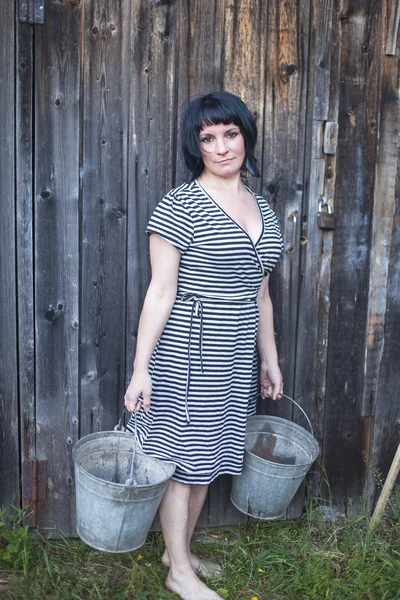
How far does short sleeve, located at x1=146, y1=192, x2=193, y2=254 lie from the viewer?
275 cm

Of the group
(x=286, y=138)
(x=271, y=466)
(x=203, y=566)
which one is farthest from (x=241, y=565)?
(x=286, y=138)

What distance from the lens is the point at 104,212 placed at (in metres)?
3.20

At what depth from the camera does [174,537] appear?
3020mm

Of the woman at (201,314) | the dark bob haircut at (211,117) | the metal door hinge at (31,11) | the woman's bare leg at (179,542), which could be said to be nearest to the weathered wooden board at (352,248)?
the woman at (201,314)

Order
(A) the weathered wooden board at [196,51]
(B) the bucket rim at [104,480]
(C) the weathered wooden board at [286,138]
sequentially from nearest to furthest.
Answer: (B) the bucket rim at [104,480] < (A) the weathered wooden board at [196,51] < (C) the weathered wooden board at [286,138]

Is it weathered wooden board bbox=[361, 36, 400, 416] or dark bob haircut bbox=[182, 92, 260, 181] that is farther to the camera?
weathered wooden board bbox=[361, 36, 400, 416]

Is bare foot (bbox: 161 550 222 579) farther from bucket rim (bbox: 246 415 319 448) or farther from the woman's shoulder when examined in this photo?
the woman's shoulder

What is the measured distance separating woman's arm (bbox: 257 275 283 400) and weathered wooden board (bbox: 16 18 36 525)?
105cm

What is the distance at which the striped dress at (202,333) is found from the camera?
279 cm

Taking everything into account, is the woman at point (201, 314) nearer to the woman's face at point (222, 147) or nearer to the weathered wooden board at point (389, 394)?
the woman's face at point (222, 147)

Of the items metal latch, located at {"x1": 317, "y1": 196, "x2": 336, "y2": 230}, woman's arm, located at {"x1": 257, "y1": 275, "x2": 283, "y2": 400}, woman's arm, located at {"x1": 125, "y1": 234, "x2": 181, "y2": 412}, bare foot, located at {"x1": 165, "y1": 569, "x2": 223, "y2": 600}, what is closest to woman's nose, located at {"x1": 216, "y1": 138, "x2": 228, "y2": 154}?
woman's arm, located at {"x1": 125, "y1": 234, "x2": 181, "y2": 412}

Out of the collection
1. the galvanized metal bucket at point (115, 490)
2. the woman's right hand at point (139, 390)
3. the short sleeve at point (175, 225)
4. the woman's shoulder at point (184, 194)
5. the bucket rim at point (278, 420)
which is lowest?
the galvanized metal bucket at point (115, 490)

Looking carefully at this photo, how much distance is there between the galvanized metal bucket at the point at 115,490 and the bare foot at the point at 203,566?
A: 0.42 metres

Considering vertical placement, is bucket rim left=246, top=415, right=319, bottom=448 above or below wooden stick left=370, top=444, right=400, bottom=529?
above
